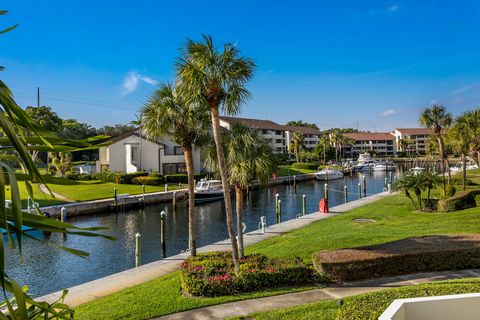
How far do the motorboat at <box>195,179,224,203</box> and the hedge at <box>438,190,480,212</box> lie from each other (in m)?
26.3

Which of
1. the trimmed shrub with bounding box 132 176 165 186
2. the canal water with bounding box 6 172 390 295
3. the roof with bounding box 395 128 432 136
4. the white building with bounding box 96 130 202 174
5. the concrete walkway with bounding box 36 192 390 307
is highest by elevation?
the roof with bounding box 395 128 432 136

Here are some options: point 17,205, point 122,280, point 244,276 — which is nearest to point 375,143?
point 122,280

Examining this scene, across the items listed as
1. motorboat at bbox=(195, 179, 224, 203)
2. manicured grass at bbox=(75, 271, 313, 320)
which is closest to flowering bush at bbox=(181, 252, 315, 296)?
manicured grass at bbox=(75, 271, 313, 320)

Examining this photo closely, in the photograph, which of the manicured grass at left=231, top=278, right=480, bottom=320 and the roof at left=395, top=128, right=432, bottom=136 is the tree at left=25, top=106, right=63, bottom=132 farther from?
the roof at left=395, top=128, right=432, bottom=136

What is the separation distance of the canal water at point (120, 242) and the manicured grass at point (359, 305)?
476 centimetres

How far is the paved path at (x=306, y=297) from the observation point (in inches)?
391

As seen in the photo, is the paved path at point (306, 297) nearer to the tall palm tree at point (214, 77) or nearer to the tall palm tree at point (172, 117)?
the tall palm tree at point (214, 77)

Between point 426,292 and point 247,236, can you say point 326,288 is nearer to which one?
point 426,292

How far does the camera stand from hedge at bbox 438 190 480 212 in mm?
24703

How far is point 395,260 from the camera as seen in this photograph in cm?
1241

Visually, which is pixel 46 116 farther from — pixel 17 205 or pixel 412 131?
pixel 412 131

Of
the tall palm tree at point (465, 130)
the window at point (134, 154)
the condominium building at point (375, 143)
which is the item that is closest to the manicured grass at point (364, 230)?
the tall palm tree at point (465, 130)

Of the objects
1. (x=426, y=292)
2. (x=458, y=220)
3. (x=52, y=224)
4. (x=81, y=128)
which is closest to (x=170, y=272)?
(x=426, y=292)

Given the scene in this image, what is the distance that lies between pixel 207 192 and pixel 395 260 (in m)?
34.3
